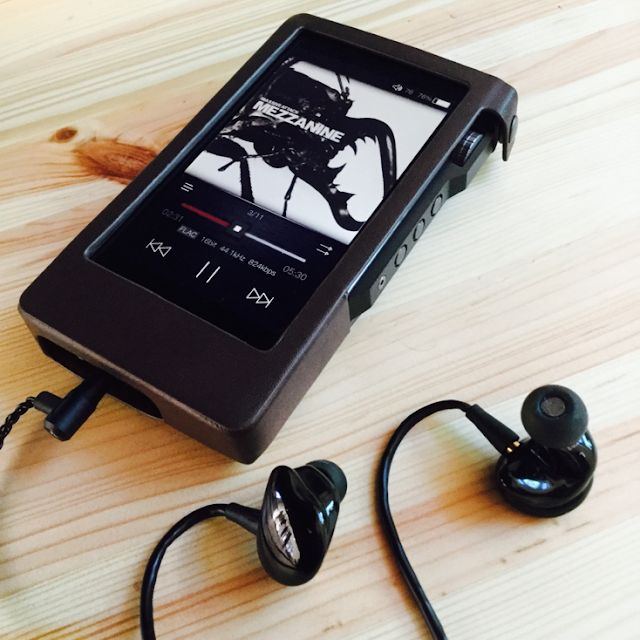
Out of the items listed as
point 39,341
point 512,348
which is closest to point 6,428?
point 39,341

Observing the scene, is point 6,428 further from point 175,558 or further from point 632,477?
point 632,477

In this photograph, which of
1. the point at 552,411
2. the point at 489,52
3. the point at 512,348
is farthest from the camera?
the point at 489,52

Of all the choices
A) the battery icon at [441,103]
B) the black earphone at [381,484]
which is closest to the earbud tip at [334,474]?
the black earphone at [381,484]

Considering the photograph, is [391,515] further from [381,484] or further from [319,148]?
[319,148]

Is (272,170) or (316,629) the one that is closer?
(316,629)

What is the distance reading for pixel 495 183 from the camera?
2.09 ft

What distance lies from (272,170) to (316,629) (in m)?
0.30

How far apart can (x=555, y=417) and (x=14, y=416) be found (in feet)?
1.09

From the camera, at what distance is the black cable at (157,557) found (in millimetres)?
468

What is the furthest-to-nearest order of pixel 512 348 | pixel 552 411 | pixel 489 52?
1. pixel 489 52
2. pixel 512 348
3. pixel 552 411

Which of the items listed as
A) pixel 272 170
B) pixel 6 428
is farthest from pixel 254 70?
pixel 6 428

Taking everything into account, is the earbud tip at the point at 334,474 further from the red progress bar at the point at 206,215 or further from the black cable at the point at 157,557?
the red progress bar at the point at 206,215

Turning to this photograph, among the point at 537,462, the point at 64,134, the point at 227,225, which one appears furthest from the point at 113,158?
the point at 537,462

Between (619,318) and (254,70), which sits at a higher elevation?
(254,70)
